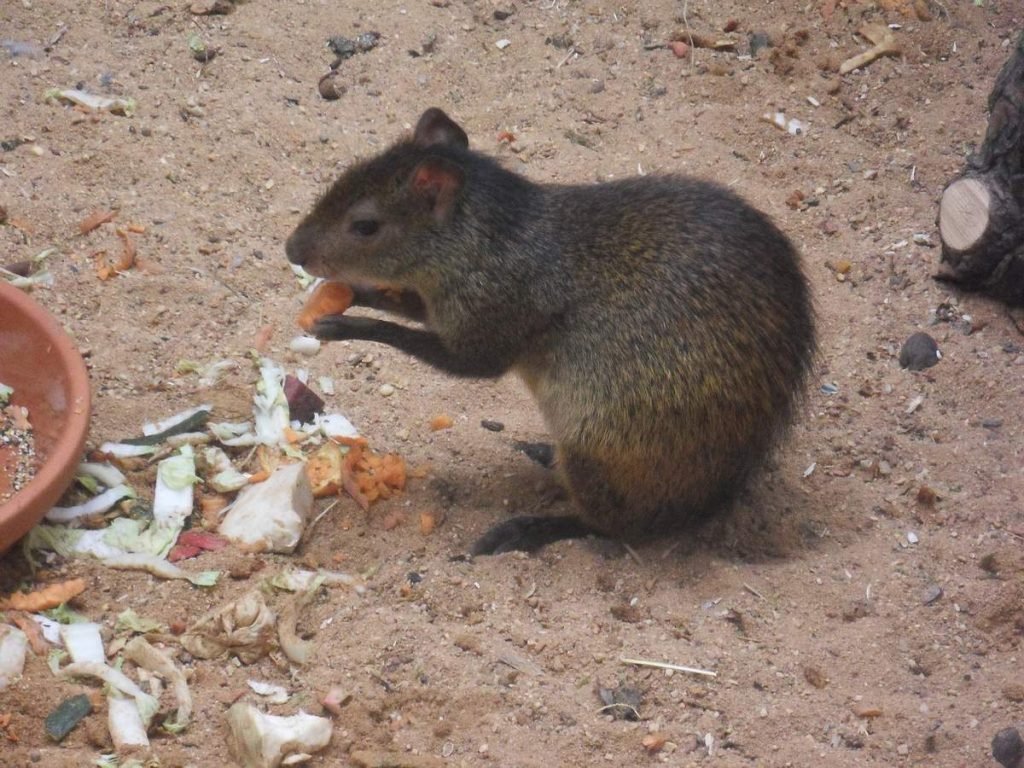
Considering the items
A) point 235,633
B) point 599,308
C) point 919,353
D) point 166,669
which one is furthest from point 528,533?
point 919,353

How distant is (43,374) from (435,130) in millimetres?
1956

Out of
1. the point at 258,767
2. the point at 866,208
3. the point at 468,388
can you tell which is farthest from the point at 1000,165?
the point at 258,767

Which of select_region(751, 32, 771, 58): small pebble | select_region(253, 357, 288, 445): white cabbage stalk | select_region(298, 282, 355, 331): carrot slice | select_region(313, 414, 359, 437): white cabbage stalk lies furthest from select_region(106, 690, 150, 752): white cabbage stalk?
select_region(751, 32, 771, 58): small pebble

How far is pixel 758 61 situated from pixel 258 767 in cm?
577

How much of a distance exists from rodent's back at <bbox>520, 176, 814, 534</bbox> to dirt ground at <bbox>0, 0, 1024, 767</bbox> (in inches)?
17.0

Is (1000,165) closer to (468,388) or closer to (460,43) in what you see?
(468,388)

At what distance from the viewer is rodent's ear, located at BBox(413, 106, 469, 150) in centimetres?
535

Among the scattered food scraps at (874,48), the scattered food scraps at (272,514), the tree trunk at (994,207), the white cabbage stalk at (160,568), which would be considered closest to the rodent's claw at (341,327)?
the scattered food scraps at (272,514)

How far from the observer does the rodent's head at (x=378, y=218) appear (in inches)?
202

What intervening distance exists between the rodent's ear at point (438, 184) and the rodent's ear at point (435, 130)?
1.08 feet

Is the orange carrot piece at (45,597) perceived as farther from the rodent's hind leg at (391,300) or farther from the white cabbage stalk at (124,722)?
the rodent's hind leg at (391,300)

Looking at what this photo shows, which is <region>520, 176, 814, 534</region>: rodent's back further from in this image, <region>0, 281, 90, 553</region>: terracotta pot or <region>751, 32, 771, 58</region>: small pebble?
<region>751, 32, 771, 58</region>: small pebble

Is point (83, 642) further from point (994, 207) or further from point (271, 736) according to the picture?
point (994, 207)

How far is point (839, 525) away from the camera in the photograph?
5.39m
